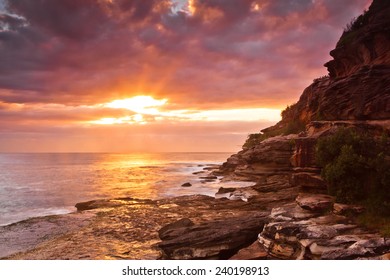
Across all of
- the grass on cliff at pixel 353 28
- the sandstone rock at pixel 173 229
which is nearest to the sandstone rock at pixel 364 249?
the sandstone rock at pixel 173 229

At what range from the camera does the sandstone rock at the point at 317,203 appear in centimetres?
2105

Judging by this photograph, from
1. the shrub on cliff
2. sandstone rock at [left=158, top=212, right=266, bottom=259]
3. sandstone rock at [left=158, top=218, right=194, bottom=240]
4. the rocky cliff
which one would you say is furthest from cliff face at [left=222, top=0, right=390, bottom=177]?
sandstone rock at [left=158, top=218, right=194, bottom=240]

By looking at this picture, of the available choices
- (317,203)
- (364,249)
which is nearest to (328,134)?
(317,203)

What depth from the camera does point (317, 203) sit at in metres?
21.2

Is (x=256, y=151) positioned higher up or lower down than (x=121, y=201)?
higher up

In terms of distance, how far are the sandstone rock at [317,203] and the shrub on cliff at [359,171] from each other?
61cm

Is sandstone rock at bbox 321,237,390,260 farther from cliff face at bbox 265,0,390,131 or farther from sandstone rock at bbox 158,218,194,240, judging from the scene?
cliff face at bbox 265,0,390,131

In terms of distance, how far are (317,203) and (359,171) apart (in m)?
3.43

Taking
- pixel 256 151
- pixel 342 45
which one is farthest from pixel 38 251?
pixel 342 45

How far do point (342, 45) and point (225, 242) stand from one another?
91.5ft

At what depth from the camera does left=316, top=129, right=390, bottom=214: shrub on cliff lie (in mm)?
19542

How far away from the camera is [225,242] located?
20.5 m

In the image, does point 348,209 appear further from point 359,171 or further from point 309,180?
point 309,180
